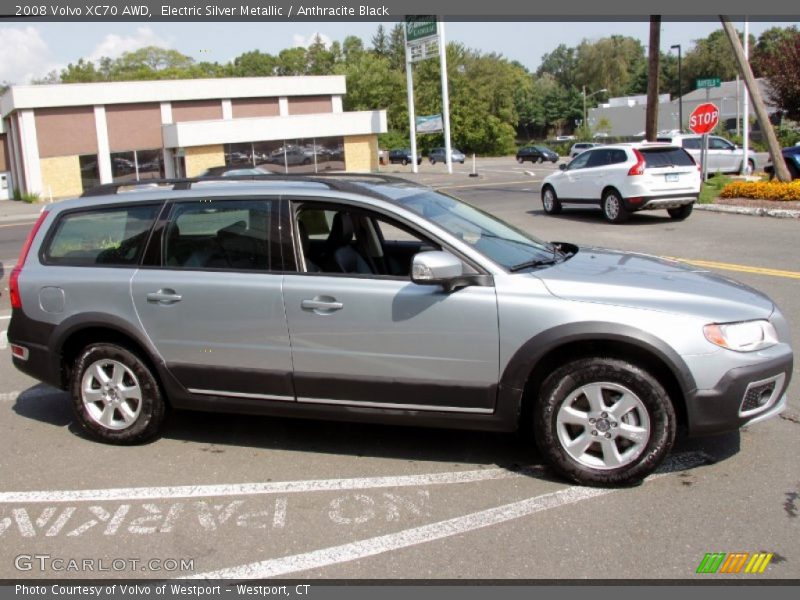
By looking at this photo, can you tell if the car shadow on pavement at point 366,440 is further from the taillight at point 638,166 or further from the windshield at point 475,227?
the taillight at point 638,166

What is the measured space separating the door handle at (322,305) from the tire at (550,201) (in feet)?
47.8

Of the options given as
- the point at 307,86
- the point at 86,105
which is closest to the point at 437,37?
the point at 307,86

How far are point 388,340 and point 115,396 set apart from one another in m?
1.94

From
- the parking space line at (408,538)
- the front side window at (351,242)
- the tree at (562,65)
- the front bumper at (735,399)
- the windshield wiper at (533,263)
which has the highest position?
the tree at (562,65)

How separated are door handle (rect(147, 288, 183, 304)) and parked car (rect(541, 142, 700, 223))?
1266cm

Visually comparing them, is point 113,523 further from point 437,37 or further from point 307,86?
point 307,86

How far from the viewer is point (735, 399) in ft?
13.4

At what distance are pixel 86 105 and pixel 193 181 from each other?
136 ft

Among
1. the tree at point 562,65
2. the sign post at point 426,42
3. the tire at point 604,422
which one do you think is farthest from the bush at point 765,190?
the tree at point 562,65

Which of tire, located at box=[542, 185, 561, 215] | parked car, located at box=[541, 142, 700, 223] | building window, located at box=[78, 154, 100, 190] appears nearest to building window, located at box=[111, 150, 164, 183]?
building window, located at box=[78, 154, 100, 190]

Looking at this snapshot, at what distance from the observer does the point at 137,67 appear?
4628 inches

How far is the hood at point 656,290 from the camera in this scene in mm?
4191

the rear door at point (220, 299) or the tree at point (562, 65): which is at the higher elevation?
the tree at point (562, 65)

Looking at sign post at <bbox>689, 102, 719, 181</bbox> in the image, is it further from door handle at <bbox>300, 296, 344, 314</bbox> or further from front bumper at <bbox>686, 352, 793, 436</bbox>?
door handle at <bbox>300, 296, 344, 314</bbox>
